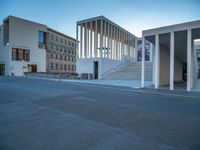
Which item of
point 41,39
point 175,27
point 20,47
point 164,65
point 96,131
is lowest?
point 96,131

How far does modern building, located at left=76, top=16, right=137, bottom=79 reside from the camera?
22.3 m

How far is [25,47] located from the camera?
3428 cm

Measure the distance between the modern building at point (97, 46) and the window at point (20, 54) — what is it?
1707 cm

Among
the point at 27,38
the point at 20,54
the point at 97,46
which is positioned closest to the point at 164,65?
the point at 97,46

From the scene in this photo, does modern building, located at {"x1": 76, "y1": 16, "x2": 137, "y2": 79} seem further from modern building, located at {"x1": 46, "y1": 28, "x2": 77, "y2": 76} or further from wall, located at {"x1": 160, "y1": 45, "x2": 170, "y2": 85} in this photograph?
modern building, located at {"x1": 46, "y1": 28, "x2": 77, "y2": 76}

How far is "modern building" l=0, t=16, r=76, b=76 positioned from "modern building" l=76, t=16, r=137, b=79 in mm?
17142

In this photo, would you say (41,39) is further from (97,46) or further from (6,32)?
(97,46)

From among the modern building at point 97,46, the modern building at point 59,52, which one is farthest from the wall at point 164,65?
the modern building at point 59,52

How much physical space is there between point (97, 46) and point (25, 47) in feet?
69.3

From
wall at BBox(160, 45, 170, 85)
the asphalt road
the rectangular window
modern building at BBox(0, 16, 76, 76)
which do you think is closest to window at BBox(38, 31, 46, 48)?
modern building at BBox(0, 16, 76, 76)

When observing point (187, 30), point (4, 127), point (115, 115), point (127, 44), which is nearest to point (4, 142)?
point (4, 127)

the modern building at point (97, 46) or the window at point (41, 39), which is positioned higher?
the window at point (41, 39)

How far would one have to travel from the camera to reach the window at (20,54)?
32.4 metres

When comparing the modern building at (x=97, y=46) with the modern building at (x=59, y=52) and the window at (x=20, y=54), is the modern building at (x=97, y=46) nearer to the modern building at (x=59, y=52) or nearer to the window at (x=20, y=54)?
the modern building at (x=59, y=52)
